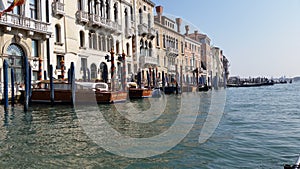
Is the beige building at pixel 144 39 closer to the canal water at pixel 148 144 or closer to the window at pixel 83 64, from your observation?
the window at pixel 83 64

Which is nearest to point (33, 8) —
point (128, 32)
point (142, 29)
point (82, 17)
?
point (82, 17)

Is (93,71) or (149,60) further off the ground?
(149,60)

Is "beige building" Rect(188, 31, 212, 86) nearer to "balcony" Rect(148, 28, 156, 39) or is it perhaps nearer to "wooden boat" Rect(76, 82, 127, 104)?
"balcony" Rect(148, 28, 156, 39)

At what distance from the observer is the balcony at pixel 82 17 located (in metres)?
17.0

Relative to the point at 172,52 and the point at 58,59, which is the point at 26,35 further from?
the point at 172,52

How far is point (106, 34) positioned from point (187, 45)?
66.7 ft

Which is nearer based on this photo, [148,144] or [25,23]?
[148,144]

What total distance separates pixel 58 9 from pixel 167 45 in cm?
1790

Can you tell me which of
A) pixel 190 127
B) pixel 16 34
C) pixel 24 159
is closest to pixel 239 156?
pixel 190 127

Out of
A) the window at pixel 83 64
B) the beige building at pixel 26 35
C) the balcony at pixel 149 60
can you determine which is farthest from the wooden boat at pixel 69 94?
the balcony at pixel 149 60

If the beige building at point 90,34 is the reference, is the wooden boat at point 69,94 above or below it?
below

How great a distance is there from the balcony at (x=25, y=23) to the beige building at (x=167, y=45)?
15632mm

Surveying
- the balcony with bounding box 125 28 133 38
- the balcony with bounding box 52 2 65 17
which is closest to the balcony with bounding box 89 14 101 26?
the balcony with bounding box 52 2 65 17

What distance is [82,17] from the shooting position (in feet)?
56.3
